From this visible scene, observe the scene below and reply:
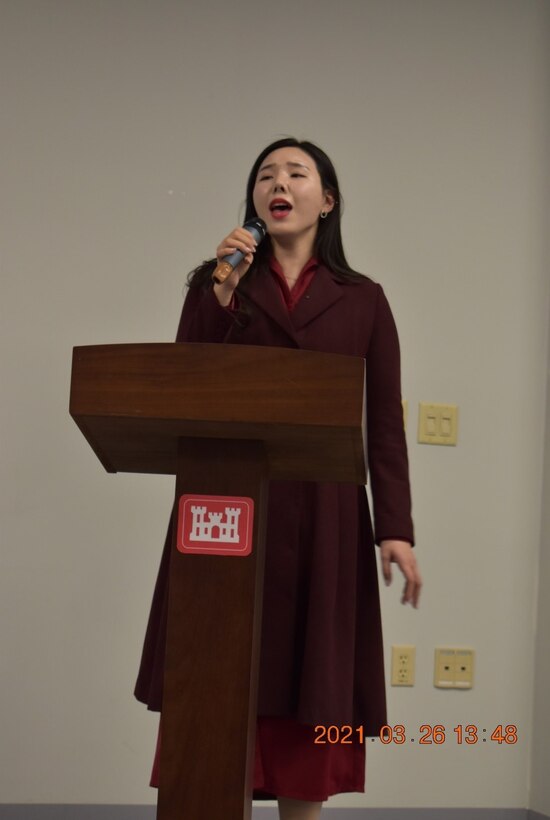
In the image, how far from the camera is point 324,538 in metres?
1.77

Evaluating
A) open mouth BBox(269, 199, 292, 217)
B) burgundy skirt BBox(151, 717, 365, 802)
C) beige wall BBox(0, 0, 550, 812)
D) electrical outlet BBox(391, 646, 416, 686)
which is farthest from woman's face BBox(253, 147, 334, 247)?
electrical outlet BBox(391, 646, 416, 686)

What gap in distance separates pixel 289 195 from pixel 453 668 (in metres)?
1.57

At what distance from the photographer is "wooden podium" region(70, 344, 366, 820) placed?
125 centimetres

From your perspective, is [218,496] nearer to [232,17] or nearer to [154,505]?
[154,505]

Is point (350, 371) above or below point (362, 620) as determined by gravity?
above

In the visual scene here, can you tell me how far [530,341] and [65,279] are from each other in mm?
1314

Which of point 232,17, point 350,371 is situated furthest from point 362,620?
point 232,17

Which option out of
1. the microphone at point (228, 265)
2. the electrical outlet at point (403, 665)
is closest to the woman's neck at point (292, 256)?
the microphone at point (228, 265)

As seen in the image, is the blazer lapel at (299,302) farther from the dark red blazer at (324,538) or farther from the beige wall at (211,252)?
the beige wall at (211,252)

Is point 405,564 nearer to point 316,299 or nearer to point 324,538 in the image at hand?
point 324,538

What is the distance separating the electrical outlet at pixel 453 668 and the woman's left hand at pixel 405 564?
1.29 meters

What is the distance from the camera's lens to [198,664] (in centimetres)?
132

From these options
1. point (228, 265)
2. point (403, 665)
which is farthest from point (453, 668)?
point (228, 265)

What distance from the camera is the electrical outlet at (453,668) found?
296cm
